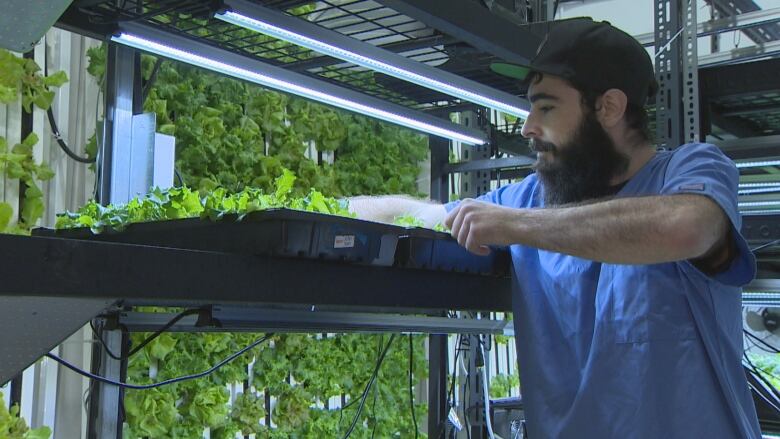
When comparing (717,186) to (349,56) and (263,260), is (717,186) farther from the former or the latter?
(349,56)

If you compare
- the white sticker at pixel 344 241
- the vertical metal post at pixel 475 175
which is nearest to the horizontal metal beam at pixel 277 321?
the white sticker at pixel 344 241

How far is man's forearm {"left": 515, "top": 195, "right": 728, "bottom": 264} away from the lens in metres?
1.00

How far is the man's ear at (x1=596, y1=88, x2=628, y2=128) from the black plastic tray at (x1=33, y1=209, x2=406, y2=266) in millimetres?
500

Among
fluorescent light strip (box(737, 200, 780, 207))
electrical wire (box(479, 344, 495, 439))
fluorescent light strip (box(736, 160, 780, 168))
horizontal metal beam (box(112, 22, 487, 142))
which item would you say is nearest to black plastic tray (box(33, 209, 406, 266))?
horizontal metal beam (box(112, 22, 487, 142))

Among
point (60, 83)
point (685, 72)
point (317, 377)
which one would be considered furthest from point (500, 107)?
point (317, 377)

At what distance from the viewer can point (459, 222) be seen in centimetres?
106

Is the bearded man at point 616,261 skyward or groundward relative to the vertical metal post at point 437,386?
skyward

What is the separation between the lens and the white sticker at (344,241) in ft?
2.85

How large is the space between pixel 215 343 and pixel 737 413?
2.27 meters

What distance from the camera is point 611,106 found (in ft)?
4.28

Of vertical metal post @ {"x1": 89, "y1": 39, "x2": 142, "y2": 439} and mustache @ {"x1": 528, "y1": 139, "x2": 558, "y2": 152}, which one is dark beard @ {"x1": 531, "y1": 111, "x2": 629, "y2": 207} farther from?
vertical metal post @ {"x1": 89, "y1": 39, "x2": 142, "y2": 439}

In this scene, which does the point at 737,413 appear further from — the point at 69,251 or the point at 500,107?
the point at 500,107

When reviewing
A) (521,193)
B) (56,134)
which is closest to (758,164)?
(521,193)

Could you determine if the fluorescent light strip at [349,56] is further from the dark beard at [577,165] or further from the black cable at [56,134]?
the black cable at [56,134]
